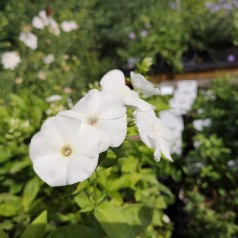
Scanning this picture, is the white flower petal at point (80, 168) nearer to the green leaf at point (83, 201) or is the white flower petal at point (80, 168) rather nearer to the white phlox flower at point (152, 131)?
the white phlox flower at point (152, 131)

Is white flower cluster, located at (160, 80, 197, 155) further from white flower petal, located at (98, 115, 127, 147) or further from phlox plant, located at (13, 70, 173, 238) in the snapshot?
white flower petal, located at (98, 115, 127, 147)

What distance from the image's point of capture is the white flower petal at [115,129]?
2.85 ft

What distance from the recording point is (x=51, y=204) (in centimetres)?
155

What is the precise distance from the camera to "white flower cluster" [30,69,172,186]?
0.83 metres

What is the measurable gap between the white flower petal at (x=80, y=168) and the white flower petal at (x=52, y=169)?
1 centimetres

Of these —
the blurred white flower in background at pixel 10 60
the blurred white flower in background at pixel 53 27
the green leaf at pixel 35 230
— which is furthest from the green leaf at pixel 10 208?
the blurred white flower in background at pixel 53 27

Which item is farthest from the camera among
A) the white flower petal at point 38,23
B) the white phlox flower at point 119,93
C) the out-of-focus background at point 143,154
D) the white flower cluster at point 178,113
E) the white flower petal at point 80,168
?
the white flower petal at point 38,23

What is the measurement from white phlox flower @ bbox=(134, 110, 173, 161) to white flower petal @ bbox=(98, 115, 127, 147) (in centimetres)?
4

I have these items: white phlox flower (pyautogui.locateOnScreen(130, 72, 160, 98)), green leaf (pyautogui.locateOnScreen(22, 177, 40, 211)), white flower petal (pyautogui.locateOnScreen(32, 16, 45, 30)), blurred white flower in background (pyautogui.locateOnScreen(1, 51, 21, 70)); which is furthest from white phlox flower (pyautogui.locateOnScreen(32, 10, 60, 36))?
white phlox flower (pyautogui.locateOnScreen(130, 72, 160, 98))

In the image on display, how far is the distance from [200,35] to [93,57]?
1856mm

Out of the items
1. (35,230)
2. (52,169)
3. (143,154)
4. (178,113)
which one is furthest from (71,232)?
(178,113)

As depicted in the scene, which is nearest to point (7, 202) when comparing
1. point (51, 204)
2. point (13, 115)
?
point (51, 204)

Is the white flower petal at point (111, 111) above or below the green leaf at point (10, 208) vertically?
above

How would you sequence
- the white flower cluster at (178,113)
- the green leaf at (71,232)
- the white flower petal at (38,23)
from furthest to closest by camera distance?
the white flower petal at (38,23)
the white flower cluster at (178,113)
the green leaf at (71,232)
